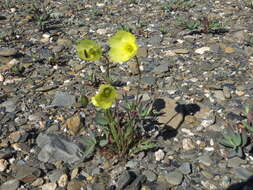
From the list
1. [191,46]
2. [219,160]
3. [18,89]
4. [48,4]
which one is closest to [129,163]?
[219,160]

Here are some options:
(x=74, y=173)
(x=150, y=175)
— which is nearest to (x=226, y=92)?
(x=150, y=175)

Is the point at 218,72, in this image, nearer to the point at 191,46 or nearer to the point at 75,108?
the point at 191,46

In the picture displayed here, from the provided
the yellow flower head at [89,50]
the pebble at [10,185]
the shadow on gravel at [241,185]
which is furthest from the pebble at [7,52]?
the shadow on gravel at [241,185]

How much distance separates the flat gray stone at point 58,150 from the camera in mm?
3723

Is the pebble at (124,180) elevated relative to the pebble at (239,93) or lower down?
elevated

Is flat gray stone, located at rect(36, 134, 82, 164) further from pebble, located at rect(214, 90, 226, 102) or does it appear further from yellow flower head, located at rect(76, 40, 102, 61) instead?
pebble, located at rect(214, 90, 226, 102)

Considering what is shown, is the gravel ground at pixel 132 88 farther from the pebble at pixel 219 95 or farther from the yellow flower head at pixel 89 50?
the yellow flower head at pixel 89 50

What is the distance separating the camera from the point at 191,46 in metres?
5.80

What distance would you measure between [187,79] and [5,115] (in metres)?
2.35

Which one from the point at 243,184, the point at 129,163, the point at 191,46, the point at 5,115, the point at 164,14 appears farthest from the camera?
the point at 164,14

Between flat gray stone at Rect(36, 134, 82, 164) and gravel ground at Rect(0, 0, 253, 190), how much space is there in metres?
0.01

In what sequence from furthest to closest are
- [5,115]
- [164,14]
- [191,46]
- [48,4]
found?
[48,4] < [164,14] < [191,46] < [5,115]

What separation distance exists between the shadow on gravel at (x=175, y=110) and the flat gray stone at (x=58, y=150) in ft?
3.06

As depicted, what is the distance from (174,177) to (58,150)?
46.8 inches
